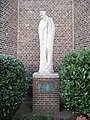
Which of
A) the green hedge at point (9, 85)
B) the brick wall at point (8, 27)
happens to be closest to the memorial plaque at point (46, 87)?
the green hedge at point (9, 85)

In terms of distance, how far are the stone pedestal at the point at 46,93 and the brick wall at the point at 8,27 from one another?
2.93 metres

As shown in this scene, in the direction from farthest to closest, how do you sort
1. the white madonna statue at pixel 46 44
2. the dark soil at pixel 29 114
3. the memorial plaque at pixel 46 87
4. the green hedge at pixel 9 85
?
the white madonna statue at pixel 46 44
the memorial plaque at pixel 46 87
the dark soil at pixel 29 114
the green hedge at pixel 9 85

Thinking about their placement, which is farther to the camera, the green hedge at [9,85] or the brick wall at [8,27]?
the brick wall at [8,27]

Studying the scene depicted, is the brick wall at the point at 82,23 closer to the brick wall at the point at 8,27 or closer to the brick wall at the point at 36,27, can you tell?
the brick wall at the point at 36,27

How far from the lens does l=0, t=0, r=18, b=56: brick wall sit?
9.17m

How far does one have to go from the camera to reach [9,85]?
5535 mm

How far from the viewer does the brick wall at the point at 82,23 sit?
9117 mm

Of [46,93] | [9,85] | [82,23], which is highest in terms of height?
[82,23]

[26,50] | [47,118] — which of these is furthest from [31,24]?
[47,118]

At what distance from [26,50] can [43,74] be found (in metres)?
2.68

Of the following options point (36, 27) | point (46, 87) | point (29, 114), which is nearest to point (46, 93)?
point (46, 87)

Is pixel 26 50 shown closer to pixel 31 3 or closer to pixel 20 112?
pixel 31 3

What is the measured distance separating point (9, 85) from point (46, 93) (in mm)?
1630

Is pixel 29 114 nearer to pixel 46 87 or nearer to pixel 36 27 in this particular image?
pixel 46 87
